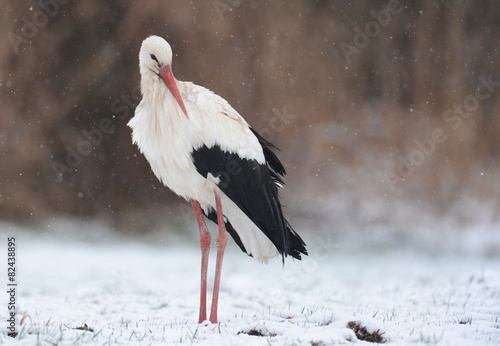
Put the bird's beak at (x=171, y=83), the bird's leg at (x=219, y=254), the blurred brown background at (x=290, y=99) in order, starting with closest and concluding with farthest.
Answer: the bird's beak at (x=171, y=83) < the bird's leg at (x=219, y=254) < the blurred brown background at (x=290, y=99)

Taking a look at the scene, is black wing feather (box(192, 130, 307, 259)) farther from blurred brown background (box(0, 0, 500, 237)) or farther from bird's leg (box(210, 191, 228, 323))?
blurred brown background (box(0, 0, 500, 237))

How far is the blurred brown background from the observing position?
8016 mm

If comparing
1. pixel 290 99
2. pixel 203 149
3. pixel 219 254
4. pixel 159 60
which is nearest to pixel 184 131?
pixel 203 149

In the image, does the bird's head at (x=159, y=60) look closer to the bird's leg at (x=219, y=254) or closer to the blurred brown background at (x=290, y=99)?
the bird's leg at (x=219, y=254)

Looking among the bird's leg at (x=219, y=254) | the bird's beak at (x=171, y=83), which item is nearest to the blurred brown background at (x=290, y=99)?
the bird's leg at (x=219, y=254)

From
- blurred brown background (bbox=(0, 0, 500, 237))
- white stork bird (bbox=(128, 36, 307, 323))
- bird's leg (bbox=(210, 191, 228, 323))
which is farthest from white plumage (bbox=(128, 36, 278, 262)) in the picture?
blurred brown background (bbox=(0, 0, 500, 237))

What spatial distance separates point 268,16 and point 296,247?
16.7 feet

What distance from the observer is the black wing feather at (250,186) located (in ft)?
12.9

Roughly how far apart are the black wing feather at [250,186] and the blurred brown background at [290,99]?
4.10 metres

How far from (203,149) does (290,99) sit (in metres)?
4.80

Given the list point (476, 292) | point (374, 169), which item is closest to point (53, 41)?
point (374, 169)

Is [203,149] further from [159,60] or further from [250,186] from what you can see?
[159,60]

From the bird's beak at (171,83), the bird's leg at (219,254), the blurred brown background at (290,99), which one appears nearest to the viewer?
the bird's beak at (171,83)

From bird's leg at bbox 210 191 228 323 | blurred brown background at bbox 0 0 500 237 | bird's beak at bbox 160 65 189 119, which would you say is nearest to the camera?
bird's beak at bbox 160 65 189 119
